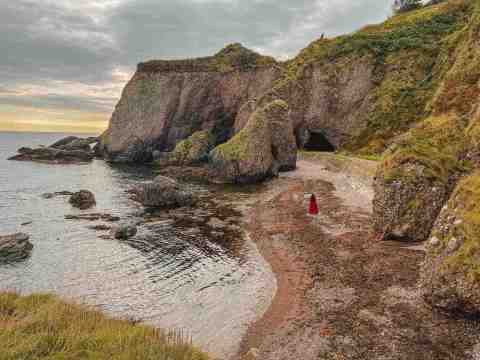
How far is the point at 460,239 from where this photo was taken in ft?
33.4

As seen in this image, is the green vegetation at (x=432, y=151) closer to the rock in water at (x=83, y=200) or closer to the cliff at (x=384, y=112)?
the cliff at (x=384, y=112)

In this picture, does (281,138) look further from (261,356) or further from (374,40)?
(261,356)

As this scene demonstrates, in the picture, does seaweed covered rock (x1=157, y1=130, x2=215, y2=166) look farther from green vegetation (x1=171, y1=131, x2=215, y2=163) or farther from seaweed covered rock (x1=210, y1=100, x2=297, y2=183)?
seaweed covered rock (x1=210, y1=100, x2=297, y2=183)

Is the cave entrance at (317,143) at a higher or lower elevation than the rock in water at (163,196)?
higher

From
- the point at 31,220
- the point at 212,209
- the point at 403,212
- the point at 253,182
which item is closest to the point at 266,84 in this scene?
the point at 253,182

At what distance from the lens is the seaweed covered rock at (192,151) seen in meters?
65.2

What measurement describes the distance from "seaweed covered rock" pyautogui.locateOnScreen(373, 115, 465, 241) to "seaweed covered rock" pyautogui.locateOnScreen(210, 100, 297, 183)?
25.0 m

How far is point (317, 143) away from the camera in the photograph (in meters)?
67.8

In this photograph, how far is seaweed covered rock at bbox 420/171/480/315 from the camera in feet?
31.1

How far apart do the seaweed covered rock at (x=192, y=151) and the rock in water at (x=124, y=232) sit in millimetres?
41948

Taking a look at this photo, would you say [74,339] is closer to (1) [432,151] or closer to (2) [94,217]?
(1) [432,151]

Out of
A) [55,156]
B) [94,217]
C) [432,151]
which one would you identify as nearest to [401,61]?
[432,151]

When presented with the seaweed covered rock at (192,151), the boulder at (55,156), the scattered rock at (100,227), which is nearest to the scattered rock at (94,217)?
the scattered rock at (100,227)

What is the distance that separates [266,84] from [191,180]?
39.0 meters
